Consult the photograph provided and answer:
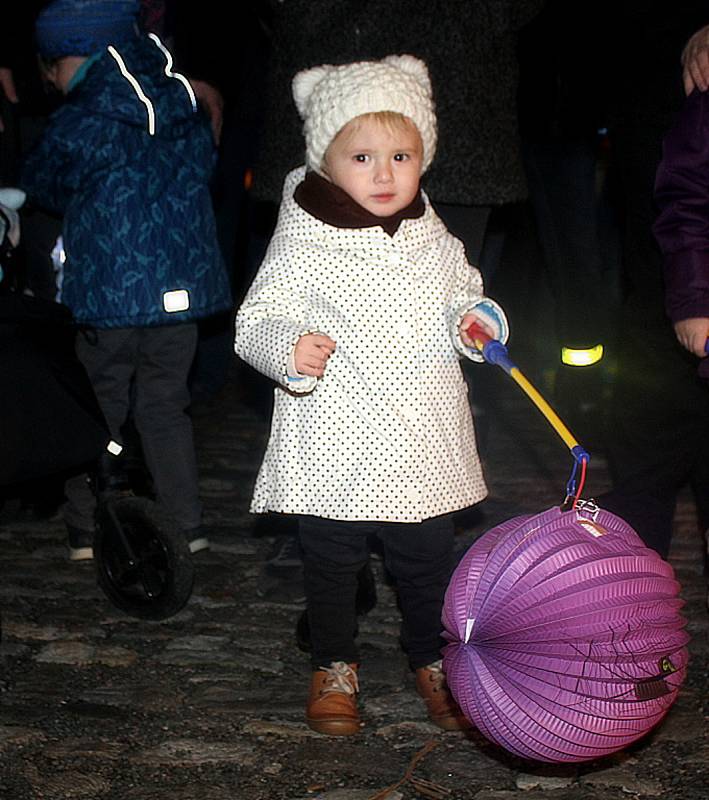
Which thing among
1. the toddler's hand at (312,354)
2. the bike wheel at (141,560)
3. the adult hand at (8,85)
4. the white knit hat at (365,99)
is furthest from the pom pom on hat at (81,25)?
the toddler's hand at (312,354)

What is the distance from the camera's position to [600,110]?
5.05 m

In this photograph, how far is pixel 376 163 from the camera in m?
3.45

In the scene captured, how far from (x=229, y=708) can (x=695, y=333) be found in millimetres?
1586

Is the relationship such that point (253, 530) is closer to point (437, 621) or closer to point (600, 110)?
point (437, 621)

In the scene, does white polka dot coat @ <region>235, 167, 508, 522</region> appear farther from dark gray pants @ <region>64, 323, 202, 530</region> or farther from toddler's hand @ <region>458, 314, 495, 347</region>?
dark gray pants @ <region>64, 323, 202, 530</region>

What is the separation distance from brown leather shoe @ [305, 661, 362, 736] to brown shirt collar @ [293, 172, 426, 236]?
1.17m

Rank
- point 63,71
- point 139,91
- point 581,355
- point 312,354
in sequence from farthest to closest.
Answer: point 581,355 < point 63,71 < point 139,91 < point 312,354

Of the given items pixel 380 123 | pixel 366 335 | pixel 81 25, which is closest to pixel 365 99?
pixel 380 123

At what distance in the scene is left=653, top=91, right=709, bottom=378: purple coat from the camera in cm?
354

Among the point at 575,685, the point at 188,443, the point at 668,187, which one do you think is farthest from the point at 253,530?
the point at 575,685

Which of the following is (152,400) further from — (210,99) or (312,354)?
(312,354)

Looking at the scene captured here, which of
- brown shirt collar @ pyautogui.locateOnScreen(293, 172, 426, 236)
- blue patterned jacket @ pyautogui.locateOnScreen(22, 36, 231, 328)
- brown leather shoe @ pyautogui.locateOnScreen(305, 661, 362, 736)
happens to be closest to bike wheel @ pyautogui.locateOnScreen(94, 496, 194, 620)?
blue patterned jacket @ pyautogui.locateOnScreen(22, 36, 231, 328)

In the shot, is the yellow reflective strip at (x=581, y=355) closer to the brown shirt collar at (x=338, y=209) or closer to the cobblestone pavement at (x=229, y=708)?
the cobblestone pavement at (x=229, y=708)

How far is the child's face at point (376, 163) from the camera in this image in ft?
11.3
